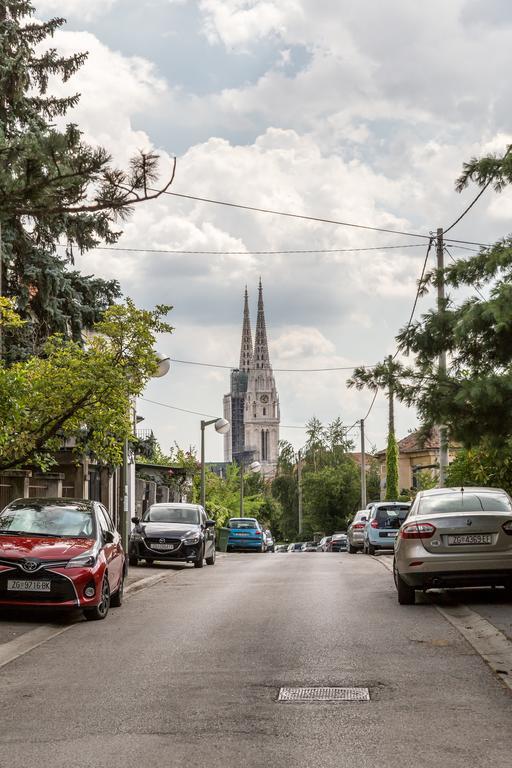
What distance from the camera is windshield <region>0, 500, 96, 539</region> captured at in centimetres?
1397

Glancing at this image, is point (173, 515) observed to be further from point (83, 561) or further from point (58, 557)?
point (58, 557)

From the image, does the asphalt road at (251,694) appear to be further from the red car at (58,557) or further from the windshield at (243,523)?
the windshield at (243,523)

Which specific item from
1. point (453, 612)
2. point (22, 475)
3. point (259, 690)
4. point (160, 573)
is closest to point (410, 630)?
point (453, 612)

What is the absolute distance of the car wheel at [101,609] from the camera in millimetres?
13195

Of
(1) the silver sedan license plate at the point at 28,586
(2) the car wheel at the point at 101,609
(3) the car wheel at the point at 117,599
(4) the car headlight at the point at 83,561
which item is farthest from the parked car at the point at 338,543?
(1) the silver sedan license plate at the point at 28,586

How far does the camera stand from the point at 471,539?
14008mm

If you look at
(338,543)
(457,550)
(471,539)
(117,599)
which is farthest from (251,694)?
(338,543)

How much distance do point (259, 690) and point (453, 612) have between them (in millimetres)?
6215

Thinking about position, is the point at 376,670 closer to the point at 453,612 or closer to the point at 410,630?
the point at 410,630

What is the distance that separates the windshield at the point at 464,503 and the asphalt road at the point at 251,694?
62.0 inches

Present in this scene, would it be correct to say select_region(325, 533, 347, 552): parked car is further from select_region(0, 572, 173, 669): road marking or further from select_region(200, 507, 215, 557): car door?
select_region(0, 572, 173, 669): road marking

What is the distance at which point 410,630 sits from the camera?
38.5ft

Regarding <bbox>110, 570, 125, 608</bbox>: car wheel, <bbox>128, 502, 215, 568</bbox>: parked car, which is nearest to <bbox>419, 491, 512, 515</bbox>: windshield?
<bbox>110, 570, 125, 608</bbox>: car wheel

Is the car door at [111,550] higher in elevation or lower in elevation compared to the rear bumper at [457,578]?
higher
